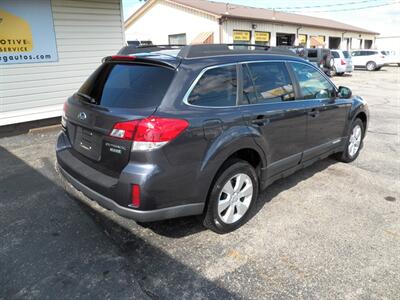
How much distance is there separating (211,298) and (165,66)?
6.29 feet

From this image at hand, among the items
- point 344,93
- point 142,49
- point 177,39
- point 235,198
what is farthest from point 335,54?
point 235,198

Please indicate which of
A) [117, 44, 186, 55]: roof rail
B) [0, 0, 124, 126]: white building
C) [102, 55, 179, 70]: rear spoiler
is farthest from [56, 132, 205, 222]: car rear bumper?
[0, 0, 124, 126]: white building

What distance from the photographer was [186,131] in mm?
2721

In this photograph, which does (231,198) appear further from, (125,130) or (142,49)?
(142,49)

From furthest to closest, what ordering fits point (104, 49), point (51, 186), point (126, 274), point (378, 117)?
point (378, 117) → point (104, 49) → point (51, 186) → point (126, 274)

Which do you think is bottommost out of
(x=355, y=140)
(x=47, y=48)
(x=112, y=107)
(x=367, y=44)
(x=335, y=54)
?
(x=355, y=140)

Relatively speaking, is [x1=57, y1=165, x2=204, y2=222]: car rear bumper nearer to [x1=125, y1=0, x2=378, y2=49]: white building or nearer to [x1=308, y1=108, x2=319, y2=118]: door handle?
[x1=308, y1=108, x2=319, y2=118]: door handle

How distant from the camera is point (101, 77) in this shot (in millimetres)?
3385

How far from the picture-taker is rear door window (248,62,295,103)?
138 inches

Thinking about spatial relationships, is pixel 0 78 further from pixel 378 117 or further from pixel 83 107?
pixel 378 117

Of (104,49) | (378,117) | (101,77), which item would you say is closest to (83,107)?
(101,77)

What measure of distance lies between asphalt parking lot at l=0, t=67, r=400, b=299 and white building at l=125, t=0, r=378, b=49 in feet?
64.0

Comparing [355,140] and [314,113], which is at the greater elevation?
[314,113]

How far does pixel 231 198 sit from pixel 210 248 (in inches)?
20.8
